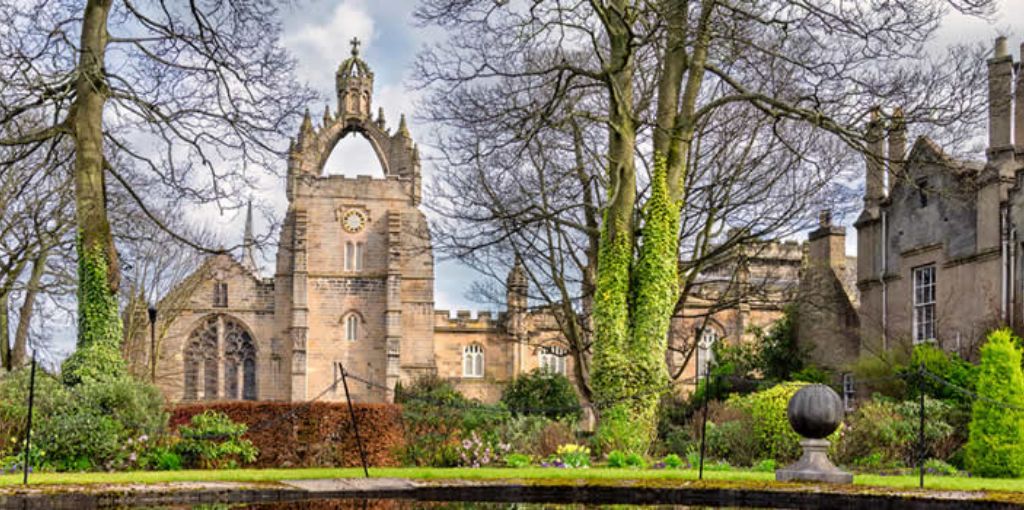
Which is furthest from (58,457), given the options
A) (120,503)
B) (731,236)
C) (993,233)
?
(993,233)

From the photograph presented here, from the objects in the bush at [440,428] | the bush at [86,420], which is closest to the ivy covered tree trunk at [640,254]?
the bush at [440,428]

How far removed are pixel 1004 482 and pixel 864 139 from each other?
563cm

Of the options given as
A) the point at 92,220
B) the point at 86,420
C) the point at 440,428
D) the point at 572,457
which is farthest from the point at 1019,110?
the point at 86,420

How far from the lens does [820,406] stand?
1316cm

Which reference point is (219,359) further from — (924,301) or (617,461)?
(617,461)

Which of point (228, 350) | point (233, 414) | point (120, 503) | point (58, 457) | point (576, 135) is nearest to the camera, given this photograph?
point (120, 503)

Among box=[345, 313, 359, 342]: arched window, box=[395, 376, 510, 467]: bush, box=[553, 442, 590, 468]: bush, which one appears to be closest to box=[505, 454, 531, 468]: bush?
box=[553, 442, 590, 468]: bush

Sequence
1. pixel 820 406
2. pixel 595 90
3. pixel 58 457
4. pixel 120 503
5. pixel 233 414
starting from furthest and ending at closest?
pixel 595 90 → pixel 233 414 → pixel 58 457 → pixel 820 406 → pixel 120 503

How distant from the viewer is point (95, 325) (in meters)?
17.1

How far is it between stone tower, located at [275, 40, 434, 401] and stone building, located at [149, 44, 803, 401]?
5 cm

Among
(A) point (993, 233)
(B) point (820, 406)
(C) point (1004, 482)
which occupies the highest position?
(A) point (993, 233)

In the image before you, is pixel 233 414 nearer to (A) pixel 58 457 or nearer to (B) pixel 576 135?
(A) pixel 58 457

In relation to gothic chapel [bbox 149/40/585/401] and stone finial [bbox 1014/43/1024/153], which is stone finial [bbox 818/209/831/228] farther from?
gothic chapel [bbox 149/40/585/401]

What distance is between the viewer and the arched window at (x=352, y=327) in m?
53.5
